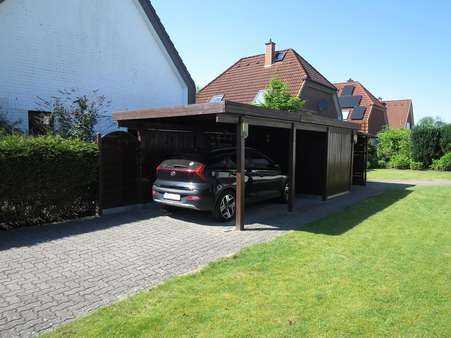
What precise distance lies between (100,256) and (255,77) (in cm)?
1964

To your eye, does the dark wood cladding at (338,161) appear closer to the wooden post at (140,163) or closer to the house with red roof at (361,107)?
the wooden post at (140,163)

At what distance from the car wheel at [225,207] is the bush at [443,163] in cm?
1969

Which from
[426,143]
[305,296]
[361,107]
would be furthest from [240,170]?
[361,107]

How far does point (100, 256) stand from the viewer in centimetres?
534

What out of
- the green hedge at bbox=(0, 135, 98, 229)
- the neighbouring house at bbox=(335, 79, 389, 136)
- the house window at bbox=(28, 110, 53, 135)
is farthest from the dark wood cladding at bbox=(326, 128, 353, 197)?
the neighbouring house at bbox=(335, 79, 389, 136)

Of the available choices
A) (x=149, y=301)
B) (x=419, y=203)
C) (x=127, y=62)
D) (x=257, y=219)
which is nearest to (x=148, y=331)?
(x=149, y=301)

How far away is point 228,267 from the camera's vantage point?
16.0 ft

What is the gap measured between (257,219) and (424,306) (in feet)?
14.9

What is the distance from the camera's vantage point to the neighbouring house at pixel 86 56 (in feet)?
30.9

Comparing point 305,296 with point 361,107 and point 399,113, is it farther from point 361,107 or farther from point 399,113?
point 399,113

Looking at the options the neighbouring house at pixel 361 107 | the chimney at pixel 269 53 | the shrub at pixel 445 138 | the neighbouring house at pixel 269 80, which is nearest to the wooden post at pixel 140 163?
the neighbouring house at pixel 269 80

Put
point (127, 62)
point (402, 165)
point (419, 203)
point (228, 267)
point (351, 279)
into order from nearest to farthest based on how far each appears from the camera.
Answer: point (351, 279), point (228, 267), point (419, 203), point (127, 62), point (402, 165)

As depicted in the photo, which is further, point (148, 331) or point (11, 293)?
point (11, 293)

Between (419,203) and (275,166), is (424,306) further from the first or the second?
(419,203)
